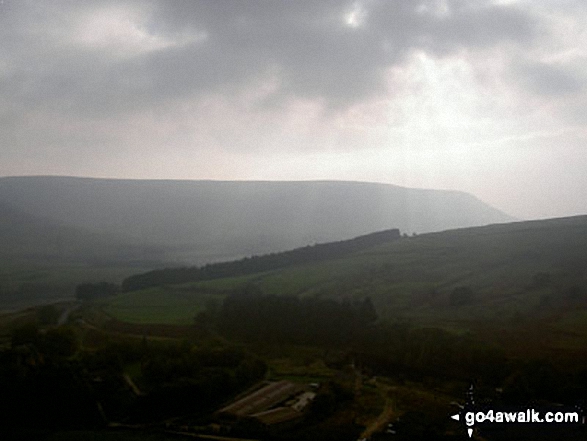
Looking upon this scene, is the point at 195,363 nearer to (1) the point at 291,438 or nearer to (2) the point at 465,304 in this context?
(1) the point at 291,438

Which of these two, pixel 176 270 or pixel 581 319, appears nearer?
pixel 581 319

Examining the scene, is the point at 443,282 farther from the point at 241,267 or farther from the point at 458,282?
the point at 241,267

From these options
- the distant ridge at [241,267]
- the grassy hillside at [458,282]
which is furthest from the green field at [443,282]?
the distant ridge at [241,267]

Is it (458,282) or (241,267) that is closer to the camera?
(458,282)

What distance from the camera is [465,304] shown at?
91.5 m

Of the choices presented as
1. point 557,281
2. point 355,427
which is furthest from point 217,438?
point 557,281

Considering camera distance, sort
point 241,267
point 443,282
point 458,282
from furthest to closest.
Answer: point 241,267 < point 443,282 < point 458,282

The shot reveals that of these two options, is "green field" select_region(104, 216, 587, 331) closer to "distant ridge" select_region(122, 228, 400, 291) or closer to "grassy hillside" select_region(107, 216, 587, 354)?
"grassy hillside" select_region(107, 216, 587, 354)

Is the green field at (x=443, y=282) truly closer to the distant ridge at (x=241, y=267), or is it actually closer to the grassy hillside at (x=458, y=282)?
the grassy hillside at (x=458, y=282)

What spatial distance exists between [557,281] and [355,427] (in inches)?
→ 2546

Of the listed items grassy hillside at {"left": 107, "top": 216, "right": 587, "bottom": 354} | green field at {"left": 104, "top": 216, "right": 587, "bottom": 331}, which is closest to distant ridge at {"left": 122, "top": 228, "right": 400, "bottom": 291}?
green field at {"left": 104, "top": 216, "right": 587, "bottom": 331}

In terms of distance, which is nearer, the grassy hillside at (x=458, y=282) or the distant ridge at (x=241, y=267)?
the grassy hillside at (x=458, y=282)

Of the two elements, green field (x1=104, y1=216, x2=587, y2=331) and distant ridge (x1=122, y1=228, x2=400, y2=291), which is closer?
green field (x1=104, y1=216, x2=587, y2=331)

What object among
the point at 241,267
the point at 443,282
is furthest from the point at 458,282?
the point at 241,267
